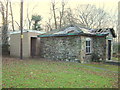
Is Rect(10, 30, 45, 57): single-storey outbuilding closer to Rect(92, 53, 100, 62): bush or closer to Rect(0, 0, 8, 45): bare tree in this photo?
Rect(0, 0, 8, 45): bare tree

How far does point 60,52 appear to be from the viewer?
13609 millimetres

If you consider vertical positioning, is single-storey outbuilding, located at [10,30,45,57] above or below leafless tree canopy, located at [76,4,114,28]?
below

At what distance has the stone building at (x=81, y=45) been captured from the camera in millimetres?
12083

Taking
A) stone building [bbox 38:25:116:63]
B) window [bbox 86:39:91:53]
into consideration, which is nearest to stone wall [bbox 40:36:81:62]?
stone building [bbox 38:25:116:63]

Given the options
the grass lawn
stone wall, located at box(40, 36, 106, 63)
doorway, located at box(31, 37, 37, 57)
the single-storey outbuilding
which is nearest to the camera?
the grass lawn

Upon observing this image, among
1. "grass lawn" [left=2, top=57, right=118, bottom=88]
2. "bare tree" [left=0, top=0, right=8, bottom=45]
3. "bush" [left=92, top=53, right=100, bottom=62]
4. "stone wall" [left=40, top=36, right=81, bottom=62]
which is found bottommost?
"grass lawn" [left=2, top=57, right=118, bottom=88]

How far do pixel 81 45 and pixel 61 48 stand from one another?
252 cm

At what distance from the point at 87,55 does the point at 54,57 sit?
3767 mm

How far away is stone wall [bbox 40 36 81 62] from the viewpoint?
12.3 m

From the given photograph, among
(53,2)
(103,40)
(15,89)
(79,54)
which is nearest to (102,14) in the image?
(53,2)

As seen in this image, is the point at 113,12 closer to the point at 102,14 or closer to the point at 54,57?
the point at 102,14

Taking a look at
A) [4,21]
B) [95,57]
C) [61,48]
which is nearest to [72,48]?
[61,48]

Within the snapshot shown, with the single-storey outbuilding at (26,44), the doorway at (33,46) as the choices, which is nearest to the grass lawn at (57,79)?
the single-storey outbuilding at (26,44)

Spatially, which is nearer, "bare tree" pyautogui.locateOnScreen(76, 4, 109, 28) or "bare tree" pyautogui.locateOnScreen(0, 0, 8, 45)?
"bare tree" pyautogui.locateOnScreen(0, 0, 8, 45)
